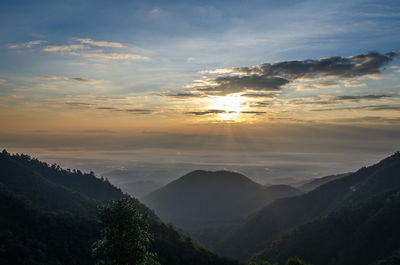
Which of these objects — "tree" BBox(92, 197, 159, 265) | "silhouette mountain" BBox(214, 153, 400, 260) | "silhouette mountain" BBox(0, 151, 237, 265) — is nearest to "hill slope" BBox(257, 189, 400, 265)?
"silhouette mountain" BBox(214, 153, 400, 260)

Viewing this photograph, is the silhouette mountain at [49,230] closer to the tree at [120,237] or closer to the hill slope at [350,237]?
the tree at [120,237]

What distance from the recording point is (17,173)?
133m

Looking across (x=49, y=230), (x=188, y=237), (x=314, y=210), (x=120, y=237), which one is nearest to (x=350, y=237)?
(x=314, y=210)

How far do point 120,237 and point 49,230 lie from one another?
181 feet

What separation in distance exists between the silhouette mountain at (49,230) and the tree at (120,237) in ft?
118

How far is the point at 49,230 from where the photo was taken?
76688 millimetres

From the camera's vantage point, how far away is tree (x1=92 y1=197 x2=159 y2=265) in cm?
3244

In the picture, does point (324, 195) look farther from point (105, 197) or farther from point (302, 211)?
point (105, 197)

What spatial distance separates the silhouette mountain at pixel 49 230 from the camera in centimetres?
6322

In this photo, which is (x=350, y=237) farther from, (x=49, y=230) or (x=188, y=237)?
(x=49, y=230)

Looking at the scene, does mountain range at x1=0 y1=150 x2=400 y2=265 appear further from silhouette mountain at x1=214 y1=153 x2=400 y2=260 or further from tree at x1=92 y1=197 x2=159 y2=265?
tree at x1=92 y1=197 x2=159 y2=265

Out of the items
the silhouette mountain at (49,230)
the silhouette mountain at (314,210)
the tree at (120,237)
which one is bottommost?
the silhouette mountain at (314,210)

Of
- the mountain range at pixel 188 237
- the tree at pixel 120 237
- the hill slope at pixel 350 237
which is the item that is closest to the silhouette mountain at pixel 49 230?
the mountain range at pixel 188 237

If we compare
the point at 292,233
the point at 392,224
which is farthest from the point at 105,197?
the point at 392,224
